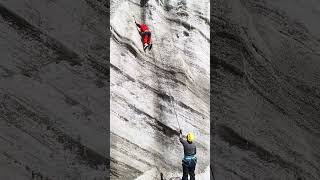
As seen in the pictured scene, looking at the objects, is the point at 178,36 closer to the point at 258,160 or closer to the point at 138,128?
the point at 138,128

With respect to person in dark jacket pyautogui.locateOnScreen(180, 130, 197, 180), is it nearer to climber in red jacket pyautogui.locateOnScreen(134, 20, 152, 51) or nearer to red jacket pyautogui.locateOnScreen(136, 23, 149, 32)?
climber in red jacket pyautogui.locateOnScreen(134, 20, 152, 51)

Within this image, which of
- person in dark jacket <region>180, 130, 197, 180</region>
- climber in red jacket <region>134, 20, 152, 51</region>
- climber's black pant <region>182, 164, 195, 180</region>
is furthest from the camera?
climber in red jacket <region>134, 20, 152, 51</region>

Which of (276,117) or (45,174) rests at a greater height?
(276,117)

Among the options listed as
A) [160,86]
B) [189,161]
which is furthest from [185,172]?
[160,86]

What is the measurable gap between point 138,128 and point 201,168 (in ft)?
5.81

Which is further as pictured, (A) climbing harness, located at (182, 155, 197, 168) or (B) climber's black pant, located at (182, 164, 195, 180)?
(B) climber's black pant, located at (182, 164, 195, 180)

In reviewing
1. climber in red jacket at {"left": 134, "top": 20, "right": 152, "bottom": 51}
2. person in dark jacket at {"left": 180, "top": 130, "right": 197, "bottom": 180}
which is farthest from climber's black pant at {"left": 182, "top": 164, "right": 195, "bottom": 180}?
climber in red jacket at {"left": 134, "top": 20, "right": 152, "bottom": 51}

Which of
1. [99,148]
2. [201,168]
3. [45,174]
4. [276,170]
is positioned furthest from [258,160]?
[45,174]

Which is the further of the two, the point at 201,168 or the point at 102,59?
the point at 201,168

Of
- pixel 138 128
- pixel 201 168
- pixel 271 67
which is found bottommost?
pixel 201 168

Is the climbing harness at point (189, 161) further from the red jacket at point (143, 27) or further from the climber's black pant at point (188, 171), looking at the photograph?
the red jacket at point (143, 27)

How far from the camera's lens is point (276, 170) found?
12.9m

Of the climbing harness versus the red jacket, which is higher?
the red jacket

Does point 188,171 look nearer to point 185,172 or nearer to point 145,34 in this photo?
point 185,172
